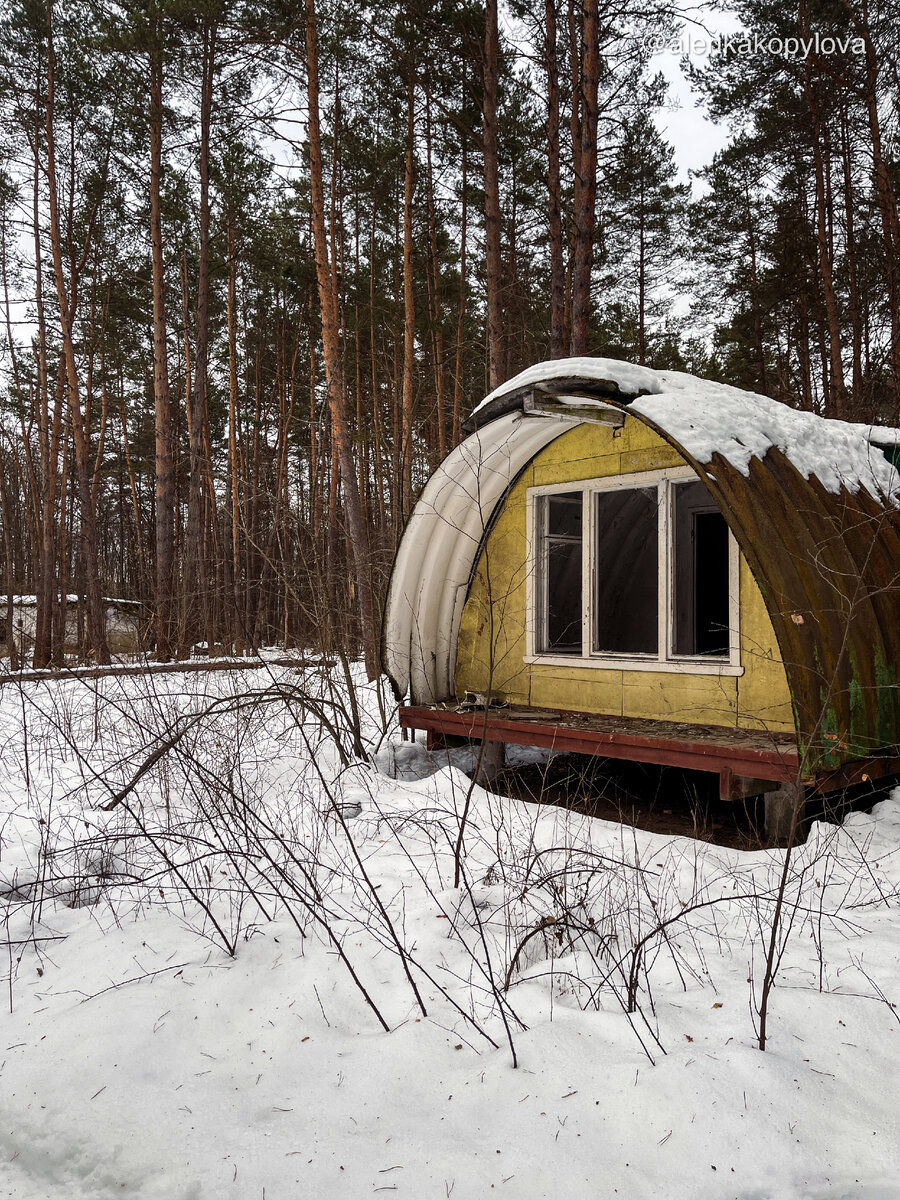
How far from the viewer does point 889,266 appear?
10883mm

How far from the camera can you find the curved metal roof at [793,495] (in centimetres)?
440

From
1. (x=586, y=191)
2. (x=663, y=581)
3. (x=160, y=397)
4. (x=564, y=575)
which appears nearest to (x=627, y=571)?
(x=564, y=575)

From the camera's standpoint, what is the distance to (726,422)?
4906 millimetres

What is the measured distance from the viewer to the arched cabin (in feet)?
14.9

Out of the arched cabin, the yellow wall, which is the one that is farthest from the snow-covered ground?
the yellow wall

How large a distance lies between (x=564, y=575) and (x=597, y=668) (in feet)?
6.11

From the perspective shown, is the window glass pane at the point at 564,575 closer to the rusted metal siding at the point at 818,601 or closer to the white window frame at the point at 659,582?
the white window frame at the point at 659,582

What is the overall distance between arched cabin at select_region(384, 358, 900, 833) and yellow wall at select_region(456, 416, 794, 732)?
0.05 feet

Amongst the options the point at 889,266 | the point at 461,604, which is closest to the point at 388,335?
the point at 889,266

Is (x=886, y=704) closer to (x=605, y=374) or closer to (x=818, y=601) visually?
(x=818, y=601)

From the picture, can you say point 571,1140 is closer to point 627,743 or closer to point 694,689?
point 627,743

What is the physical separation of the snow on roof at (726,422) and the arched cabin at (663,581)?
17mm

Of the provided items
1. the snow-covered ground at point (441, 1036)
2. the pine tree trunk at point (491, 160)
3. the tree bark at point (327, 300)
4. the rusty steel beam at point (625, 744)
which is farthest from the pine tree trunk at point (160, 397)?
the snow-covered ground at point (441, 1036)

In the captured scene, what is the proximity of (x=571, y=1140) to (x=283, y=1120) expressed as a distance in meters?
0.79
